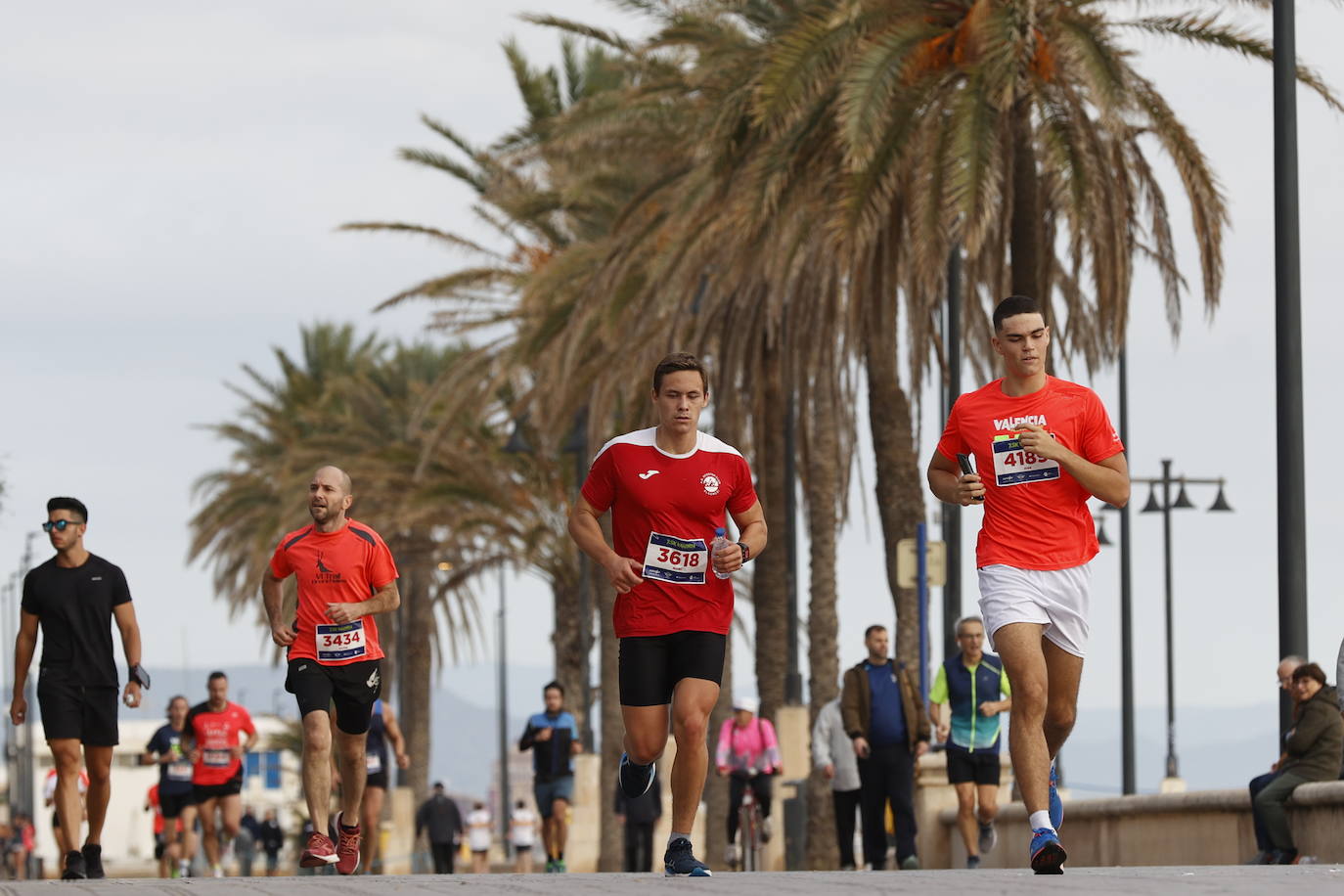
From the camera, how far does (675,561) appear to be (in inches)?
357

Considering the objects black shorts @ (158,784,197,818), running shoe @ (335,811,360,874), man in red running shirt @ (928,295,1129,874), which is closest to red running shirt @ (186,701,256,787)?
black shorts @ (158,784,197,818)

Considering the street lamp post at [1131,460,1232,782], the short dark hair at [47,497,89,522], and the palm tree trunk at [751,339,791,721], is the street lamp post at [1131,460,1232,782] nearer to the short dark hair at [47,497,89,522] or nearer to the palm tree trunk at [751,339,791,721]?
the palm tree trunk at [751,339,791,721]

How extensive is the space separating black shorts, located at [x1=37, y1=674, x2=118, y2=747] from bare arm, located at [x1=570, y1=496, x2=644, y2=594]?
11.2ft

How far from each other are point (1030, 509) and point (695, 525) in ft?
4.09

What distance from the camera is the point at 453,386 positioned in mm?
33750

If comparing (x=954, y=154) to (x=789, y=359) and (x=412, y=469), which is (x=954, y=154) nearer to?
(x=789, y=359)

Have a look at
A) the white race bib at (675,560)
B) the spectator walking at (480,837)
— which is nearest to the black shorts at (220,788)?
the white race bib at (675,560)

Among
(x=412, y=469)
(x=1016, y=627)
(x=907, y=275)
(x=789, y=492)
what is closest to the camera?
(x=1016, y=627)

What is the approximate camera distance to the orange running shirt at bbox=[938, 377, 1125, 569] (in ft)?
28.7

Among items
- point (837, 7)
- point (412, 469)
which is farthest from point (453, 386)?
point (837, 7)

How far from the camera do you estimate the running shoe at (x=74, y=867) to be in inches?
460

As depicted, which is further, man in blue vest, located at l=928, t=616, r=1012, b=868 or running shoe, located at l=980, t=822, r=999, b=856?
running shoe, located at l=980, t=822, r=999, b=856

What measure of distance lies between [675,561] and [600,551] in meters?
0.28

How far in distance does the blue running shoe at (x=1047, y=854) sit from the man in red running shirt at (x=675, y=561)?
1.28m
